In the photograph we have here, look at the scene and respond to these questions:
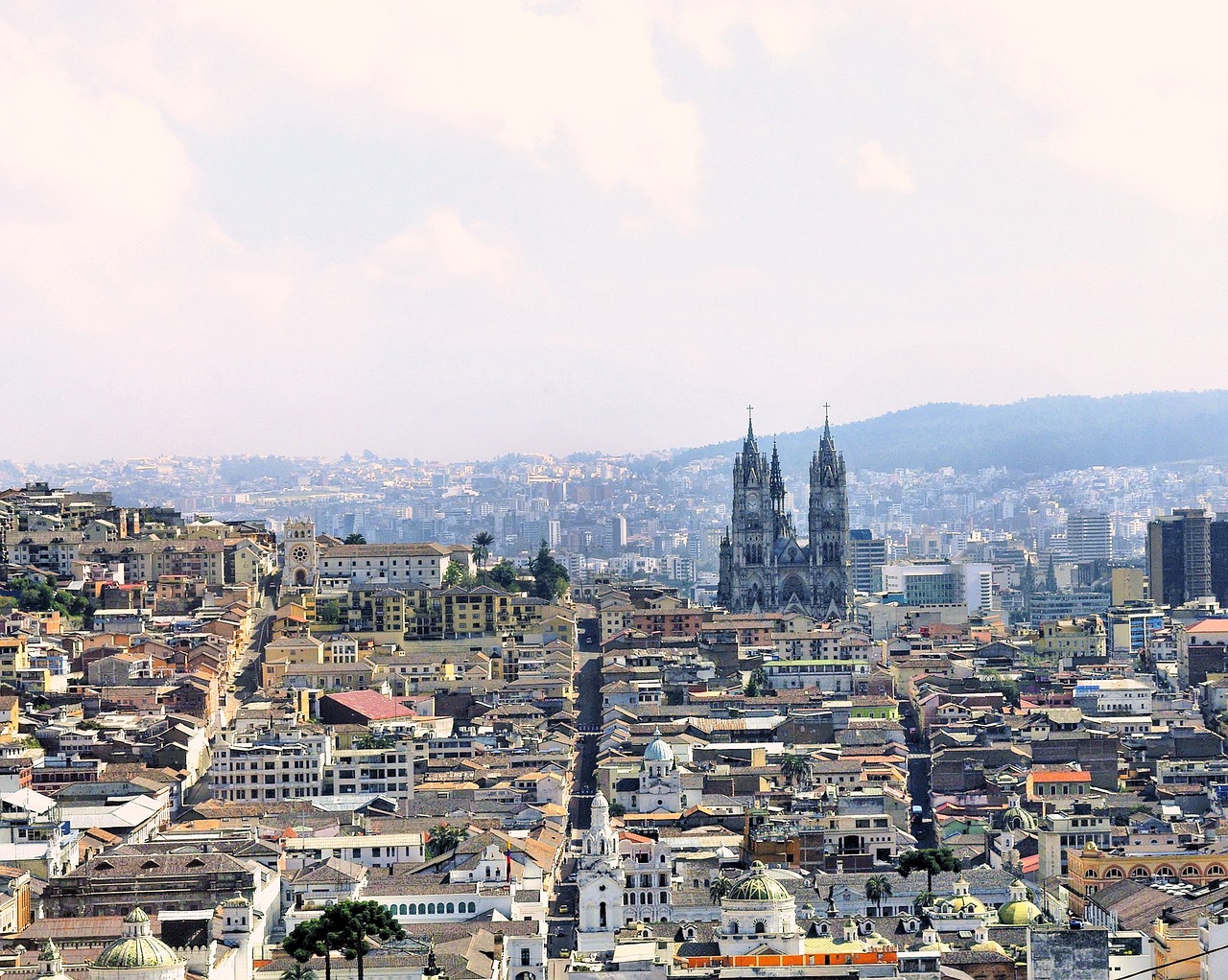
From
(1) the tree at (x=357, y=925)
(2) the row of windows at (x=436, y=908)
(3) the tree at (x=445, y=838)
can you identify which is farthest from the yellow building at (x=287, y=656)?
(1) the tree at (x=357, y=925)

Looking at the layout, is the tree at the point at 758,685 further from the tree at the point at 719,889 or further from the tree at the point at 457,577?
the tree at the point at 719,889

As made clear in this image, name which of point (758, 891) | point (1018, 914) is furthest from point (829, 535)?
point (758, 891)

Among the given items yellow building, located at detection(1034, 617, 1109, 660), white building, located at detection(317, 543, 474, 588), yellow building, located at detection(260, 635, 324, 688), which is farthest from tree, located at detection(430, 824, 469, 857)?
yellow building, located at detection(1034, 617, 1109, 660)

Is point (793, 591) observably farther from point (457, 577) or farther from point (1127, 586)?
point (457, 577)

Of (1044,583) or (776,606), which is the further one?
(1044,583)

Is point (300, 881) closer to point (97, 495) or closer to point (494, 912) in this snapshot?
point (494, 912)

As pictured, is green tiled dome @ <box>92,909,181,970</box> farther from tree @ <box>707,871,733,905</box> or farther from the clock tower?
the clock tower

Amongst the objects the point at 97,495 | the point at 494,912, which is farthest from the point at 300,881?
the point at 97,495
